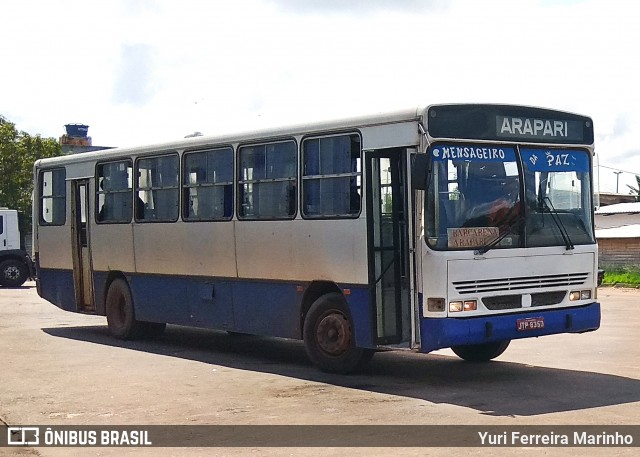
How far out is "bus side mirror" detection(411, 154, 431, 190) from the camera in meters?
11.5

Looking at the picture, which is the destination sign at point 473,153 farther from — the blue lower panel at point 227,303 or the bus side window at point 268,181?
the bus side window at point 268,181

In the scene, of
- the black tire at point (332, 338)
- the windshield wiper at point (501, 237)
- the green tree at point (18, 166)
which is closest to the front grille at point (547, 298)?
the windshield wiper at point (501, 237)

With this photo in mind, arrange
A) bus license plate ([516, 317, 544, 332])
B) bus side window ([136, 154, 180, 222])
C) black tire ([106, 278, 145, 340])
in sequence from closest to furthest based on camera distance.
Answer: bus license plate ([516, 317, 544, 332]), bus side window ([136, 154, 180, 222]), black tire ([106, 278, 145, 340])

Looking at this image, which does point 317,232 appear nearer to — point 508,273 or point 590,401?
point 508,273

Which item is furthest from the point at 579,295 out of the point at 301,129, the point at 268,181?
the point at 268,181

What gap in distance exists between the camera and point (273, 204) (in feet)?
45.9

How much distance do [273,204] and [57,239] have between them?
6342 millimetres

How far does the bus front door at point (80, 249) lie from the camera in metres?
18.4

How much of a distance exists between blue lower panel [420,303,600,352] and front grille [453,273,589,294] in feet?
0.93

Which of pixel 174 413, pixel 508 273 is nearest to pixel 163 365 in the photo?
pixel 174 413

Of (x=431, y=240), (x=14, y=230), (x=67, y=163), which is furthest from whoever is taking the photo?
(x=14, y=230)

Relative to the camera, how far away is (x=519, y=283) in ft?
39.9

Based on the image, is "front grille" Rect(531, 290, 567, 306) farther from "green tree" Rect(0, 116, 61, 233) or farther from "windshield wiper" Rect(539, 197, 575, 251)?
"green tree" Rect(0, 116, 61, 233)

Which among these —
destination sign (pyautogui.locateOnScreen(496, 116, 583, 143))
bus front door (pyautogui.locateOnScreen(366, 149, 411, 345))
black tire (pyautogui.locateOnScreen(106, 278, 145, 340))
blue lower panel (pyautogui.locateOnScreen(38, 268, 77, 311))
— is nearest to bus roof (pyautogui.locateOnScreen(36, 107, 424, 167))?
bus front door (pyautogui.locateOnScreen(366, 149, 411, 345))
